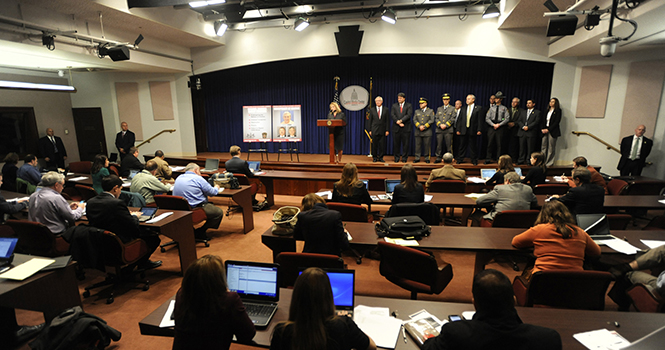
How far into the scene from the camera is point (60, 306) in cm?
260

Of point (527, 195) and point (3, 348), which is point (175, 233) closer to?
point (3, 348)

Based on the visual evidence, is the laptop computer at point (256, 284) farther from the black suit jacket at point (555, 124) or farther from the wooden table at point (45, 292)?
the black suit jacket at point (555, 124)

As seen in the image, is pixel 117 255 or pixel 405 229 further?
pixel 117 255

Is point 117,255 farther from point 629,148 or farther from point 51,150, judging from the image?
point 629,148

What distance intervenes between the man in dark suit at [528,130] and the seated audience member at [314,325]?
8073 mm

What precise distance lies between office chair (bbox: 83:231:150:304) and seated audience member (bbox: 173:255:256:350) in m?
2.13

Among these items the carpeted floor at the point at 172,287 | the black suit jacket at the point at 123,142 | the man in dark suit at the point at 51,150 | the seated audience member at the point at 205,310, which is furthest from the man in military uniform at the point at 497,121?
the man in dark suit at the point at 51,150

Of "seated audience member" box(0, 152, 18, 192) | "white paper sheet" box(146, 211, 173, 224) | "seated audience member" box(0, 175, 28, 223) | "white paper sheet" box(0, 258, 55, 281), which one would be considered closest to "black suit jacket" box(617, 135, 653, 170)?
"white paper sheet" box(146, 211, 173, 224)

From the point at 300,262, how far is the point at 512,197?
2933 mm

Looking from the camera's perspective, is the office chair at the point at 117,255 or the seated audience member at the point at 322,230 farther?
the office chair at the point at 117,255

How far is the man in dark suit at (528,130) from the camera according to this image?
778 cm

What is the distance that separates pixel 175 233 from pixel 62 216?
4.21 feet

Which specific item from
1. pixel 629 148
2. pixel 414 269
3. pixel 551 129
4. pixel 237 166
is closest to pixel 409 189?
pixel 414 269

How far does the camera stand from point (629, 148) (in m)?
7.11
